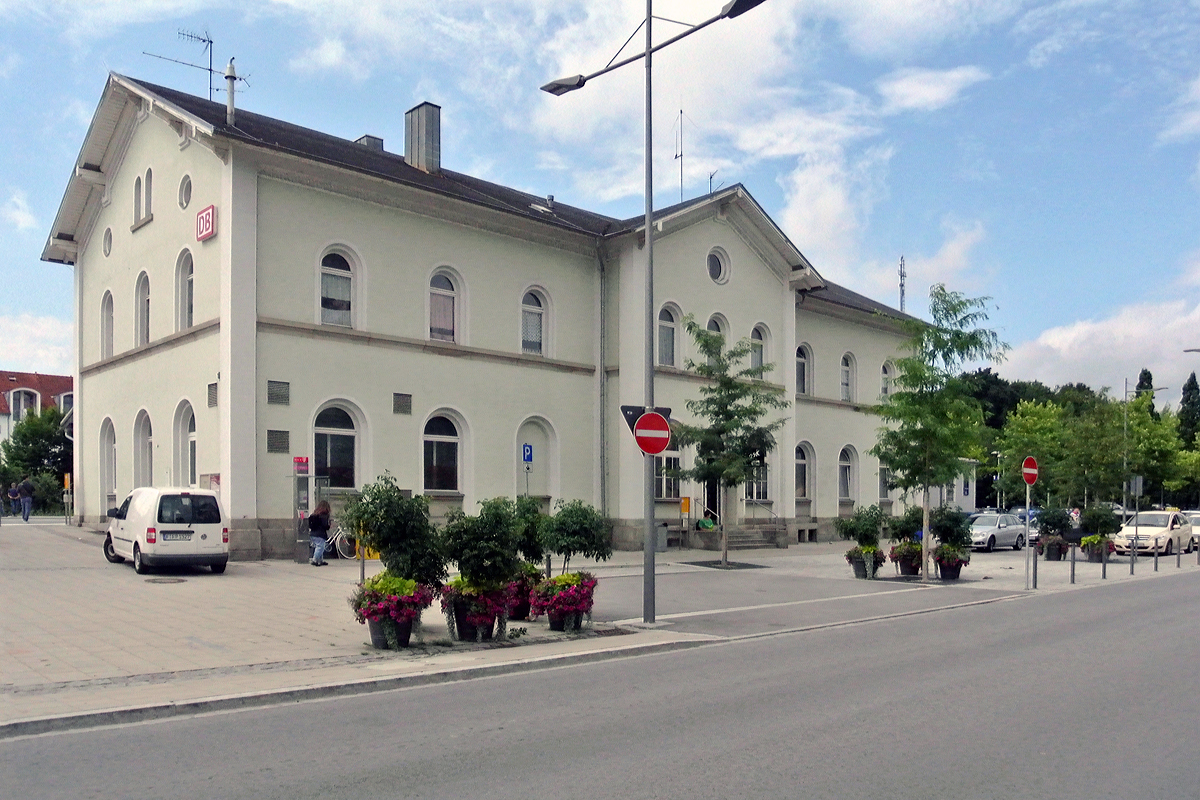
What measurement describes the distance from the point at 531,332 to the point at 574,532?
15901mm

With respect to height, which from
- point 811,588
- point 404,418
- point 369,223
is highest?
point 369,223

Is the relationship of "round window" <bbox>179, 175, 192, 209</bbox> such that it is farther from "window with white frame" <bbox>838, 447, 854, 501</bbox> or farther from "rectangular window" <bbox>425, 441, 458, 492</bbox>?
"window with white frame" <bbox>838, 447, 854, 501</bbox>

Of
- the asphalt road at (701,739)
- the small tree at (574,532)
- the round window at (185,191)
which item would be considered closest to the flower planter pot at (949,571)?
the asphalt road at (701,739)

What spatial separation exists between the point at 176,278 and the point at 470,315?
732 cm

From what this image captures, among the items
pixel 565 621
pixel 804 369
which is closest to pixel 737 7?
pixel 565 621

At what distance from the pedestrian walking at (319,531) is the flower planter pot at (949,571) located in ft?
43.6

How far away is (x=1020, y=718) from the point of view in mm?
8062

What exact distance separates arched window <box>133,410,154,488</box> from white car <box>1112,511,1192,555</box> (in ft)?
95.3

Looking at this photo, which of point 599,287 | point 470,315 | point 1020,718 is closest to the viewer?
point 1020,718

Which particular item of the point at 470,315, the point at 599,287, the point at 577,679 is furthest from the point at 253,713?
the point at 599,287

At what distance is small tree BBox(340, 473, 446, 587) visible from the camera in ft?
37.1

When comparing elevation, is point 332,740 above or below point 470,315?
below

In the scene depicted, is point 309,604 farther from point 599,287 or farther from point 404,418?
point 599,287

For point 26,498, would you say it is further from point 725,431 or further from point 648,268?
point 648,268
